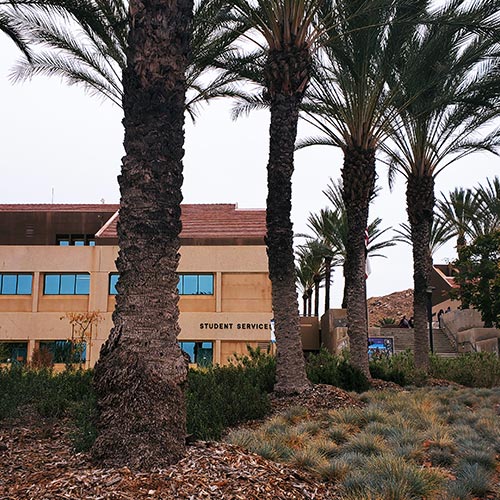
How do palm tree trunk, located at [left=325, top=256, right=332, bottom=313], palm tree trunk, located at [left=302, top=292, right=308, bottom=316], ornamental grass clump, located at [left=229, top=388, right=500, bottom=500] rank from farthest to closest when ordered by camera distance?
1. palm tree trunk, located at [left=302, top=292, right=308, bottom=316]
2. palm tree trunk, located at [left=325, top=256, right=332, bottom=313]
3. ornamental grass clump, located at [left=229, top=388, right=500, bottom=500]

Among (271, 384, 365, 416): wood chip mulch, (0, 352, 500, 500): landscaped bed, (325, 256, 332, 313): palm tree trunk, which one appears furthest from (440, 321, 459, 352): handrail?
(271, 384, 365, 416): wood chip mulch

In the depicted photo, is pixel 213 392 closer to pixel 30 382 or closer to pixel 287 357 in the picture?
pixel 287 357

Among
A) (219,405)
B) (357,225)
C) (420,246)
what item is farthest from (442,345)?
(219,405)

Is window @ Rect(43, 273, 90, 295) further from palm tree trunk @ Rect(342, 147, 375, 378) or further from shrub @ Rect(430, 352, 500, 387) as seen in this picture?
palm tree trunk @ Rect(342, 147, 375, 378)

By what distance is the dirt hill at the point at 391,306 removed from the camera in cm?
8331

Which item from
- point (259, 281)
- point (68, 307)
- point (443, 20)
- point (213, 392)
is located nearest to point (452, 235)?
point (259, 281)

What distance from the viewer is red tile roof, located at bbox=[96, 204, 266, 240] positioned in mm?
35812

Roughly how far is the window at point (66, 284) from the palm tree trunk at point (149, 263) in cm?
2993

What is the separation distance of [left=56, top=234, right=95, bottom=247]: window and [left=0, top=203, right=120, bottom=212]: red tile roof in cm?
161

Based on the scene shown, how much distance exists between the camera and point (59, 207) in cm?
4059

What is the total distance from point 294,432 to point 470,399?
608 cm

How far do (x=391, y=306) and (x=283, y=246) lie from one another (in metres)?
77.4

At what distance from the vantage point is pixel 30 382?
37.2ft

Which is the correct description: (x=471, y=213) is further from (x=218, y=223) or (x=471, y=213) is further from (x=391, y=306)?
(x=391, y=306)
